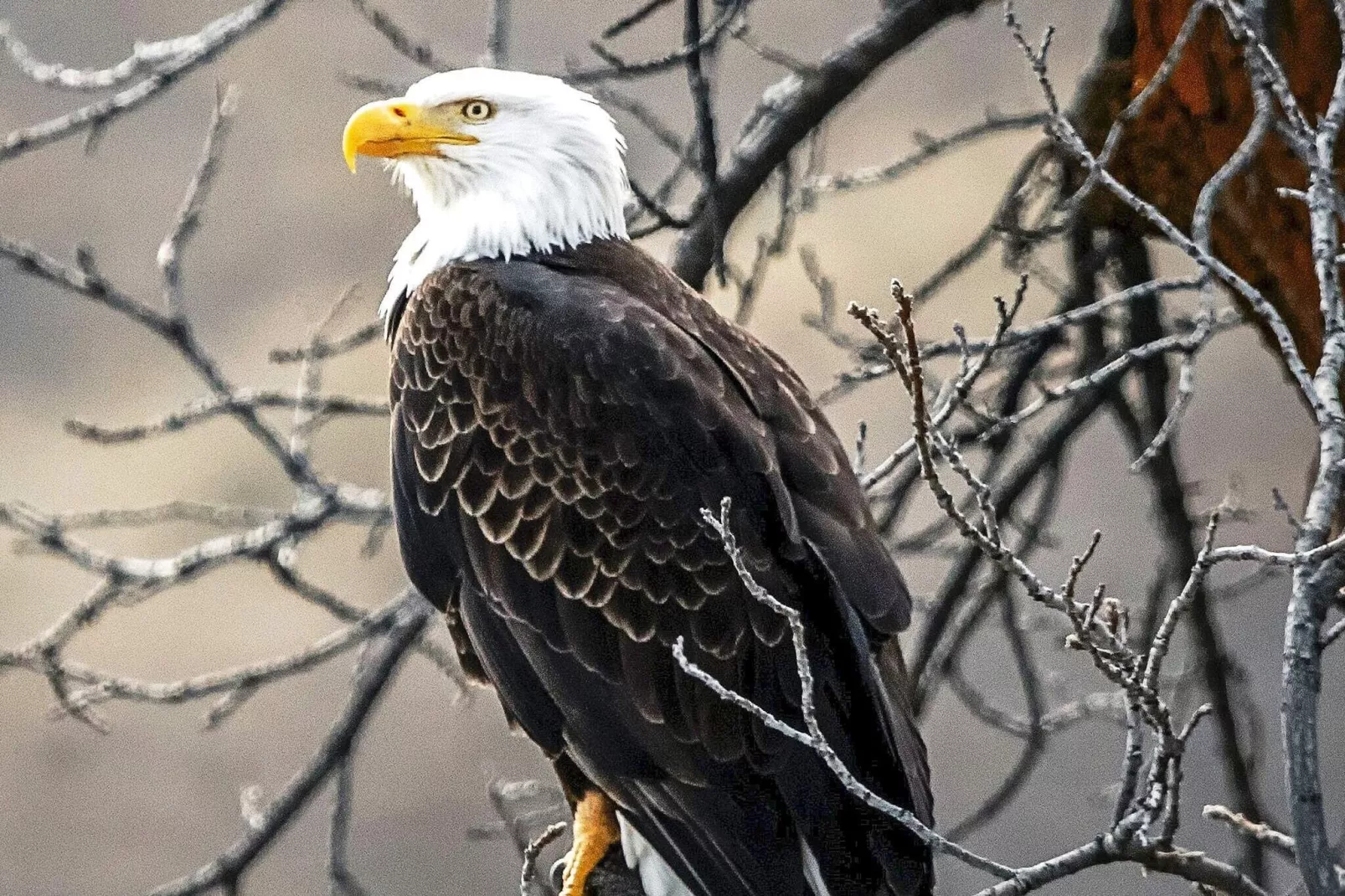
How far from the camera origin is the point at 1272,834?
6.61 feet

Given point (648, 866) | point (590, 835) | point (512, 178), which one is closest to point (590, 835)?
point (590, 835)

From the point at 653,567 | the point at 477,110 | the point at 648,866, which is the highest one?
the point at 477,110

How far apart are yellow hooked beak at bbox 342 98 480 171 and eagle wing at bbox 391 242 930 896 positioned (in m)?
0.35

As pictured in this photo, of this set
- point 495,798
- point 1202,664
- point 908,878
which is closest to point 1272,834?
point 908,878

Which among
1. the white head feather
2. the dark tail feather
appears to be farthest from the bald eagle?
the white head feather

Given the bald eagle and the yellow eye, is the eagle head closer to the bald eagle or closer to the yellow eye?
the yellow eye

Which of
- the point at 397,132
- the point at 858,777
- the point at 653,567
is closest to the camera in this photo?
the point at 858,777

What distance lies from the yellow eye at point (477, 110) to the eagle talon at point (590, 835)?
3.95 feet

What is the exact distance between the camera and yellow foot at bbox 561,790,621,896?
2.85 metres

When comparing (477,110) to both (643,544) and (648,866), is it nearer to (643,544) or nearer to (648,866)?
(643,544)

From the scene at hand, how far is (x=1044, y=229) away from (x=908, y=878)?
1146 mm

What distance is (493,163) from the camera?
10.8 ft

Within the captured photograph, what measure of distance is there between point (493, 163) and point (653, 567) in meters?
0.90

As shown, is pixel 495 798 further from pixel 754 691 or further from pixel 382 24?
pixel 382 24
